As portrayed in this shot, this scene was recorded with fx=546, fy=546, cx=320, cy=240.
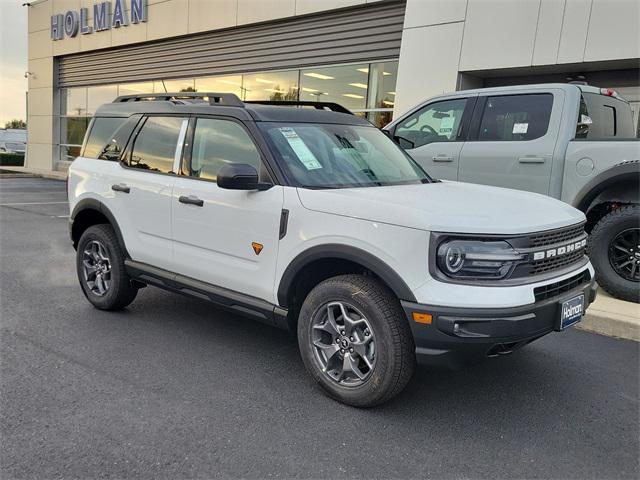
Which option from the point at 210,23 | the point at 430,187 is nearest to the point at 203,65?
the point at 210,23

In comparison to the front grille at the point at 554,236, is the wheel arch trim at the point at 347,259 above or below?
below

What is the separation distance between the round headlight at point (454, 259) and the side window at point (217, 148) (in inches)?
57.6

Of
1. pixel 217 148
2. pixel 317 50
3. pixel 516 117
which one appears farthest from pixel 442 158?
pixel 317 50

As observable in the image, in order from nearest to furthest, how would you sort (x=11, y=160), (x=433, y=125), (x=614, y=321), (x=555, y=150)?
(x=614, y=321) → (x=555, y=150) → (x=433, y=125) → (x=11, y=160)

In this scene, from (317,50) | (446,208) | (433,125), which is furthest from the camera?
(317,50)

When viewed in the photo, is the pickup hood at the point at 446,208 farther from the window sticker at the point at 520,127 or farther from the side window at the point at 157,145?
the window sticker at the point at 520,127

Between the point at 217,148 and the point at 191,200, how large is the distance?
0.43 m

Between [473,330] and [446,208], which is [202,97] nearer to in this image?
[446,208]

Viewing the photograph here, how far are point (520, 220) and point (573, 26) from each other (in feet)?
22.4

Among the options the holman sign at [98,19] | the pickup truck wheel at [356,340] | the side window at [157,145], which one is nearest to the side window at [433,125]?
the side window at [157,145]

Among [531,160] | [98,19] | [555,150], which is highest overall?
[98,19]

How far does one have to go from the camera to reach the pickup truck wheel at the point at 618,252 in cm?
523

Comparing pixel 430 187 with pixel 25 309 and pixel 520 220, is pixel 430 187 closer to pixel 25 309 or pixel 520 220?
pixel 520 220

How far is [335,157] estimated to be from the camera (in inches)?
151
